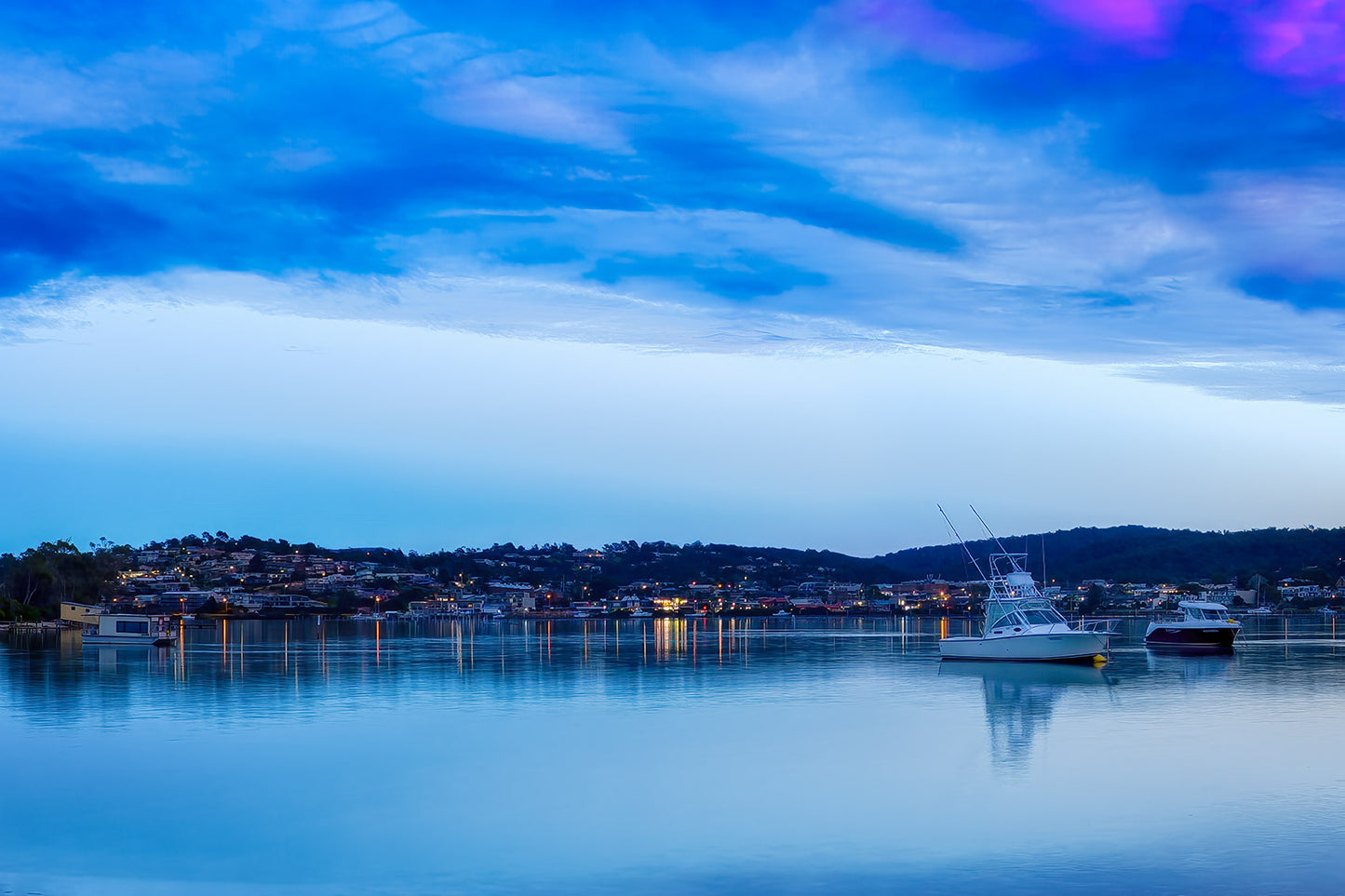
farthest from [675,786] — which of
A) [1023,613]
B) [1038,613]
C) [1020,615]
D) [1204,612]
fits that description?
[1204,612]

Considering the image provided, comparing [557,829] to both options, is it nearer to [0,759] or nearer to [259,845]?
[259,845]

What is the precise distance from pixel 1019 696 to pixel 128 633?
6068 cm

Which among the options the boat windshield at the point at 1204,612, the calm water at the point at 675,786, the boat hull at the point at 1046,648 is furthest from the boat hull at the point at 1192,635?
the calm water at the point at 675,786

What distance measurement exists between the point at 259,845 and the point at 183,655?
56278 millimetres

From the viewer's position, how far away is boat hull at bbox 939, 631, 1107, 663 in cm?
5478

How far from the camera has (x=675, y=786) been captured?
23844 millimetres

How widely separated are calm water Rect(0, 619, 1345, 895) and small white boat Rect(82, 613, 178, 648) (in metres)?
30.4

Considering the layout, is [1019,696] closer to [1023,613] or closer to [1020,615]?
[1020,615]

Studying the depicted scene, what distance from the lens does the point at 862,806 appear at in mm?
21656

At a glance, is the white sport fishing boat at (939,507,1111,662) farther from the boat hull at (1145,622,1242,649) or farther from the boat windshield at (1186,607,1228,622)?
the boat windshield at (1186,607,1228,622)

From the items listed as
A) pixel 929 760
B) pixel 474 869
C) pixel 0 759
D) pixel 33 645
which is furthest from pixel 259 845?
pixel 33 645

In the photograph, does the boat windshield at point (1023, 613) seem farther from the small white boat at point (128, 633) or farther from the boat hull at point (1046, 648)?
the small white boat at point (128, 633)

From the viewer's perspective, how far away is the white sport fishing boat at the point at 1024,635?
55.0 metres

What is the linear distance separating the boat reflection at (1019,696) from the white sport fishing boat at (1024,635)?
1.77 ft
